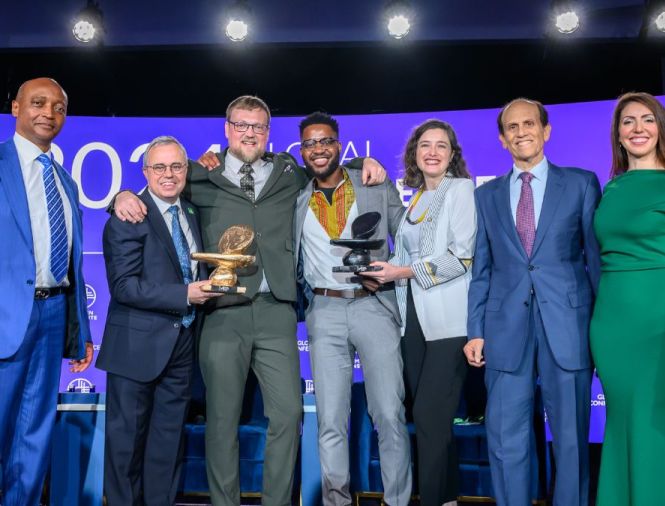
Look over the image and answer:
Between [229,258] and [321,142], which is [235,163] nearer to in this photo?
[321,142]

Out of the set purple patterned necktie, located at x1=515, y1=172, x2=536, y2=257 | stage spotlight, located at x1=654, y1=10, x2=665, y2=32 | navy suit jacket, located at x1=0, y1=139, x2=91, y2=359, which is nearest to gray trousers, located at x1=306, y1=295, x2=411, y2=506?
purple patterned necktie, located at x1=515, y1=172, x2=536, y2=257

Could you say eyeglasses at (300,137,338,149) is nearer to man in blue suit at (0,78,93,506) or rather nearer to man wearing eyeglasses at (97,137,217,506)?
man wearing eyeglasses at (97,137,217,506)

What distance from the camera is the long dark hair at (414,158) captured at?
11.6 ft

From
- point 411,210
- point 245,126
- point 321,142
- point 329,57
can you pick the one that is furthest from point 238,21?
point 411,210

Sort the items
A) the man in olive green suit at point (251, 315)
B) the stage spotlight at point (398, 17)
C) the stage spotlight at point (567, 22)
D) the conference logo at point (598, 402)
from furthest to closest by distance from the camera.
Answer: the stage spotlight at point (398, 17)
the stage spotlight at point (567, 22)
the conference logo at point (598, 402)
the man in olive green suit at point (251, 315)

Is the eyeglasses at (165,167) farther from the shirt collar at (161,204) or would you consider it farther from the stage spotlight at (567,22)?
the stage spotlight at (567,22)

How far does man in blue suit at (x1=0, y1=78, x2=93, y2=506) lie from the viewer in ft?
10.1

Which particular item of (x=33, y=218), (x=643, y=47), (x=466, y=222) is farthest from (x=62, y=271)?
(x=643, y=47)

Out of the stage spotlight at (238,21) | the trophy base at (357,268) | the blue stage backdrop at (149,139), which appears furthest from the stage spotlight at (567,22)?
the trophy base at (357,268)

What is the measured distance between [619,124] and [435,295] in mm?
1135

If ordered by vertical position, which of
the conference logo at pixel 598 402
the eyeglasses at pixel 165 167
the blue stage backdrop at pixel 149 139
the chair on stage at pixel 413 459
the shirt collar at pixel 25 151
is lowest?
the chair on stage at pixel 413 459

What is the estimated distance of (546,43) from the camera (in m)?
6.17

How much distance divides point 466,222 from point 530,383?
818 mm

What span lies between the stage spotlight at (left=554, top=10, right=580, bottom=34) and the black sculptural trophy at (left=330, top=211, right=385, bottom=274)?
11.2 ft
